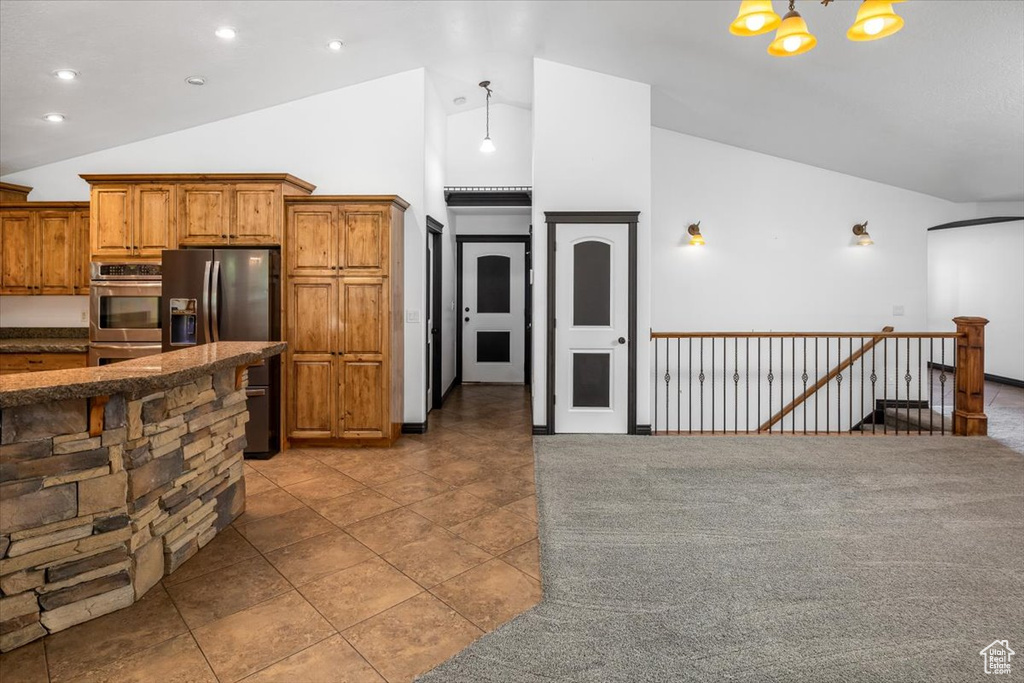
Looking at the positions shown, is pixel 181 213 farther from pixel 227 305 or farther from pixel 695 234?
pixel 695 234

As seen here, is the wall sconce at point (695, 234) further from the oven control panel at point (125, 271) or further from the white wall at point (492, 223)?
the oven control panel at point (125, 271)

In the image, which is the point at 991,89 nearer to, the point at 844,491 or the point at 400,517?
the point at 844,491

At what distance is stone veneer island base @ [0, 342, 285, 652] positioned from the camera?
6.75 ft

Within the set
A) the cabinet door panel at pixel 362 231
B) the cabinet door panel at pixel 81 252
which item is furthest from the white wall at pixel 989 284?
the cabinet door panel at pixel 81 252

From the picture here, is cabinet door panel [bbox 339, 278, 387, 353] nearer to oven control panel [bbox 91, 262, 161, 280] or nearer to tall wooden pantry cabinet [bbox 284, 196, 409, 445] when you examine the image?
tall wooden pantry cabinet [bbox 284, 196, 409, 445]

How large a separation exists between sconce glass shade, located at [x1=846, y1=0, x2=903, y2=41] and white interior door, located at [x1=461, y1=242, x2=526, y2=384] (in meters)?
5.79

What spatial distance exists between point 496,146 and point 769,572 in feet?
19.7

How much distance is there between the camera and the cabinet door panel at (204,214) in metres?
4.66

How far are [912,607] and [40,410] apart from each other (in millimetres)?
3621

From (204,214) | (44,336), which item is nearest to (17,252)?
(44,336)

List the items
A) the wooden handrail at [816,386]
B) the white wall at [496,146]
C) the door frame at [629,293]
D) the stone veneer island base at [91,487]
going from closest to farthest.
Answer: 1. the stone veneer island base at [91,487]
2. the door frame at [629,293]
3. the wooden handrail at [816,386]
4. the white wall at [496,146]

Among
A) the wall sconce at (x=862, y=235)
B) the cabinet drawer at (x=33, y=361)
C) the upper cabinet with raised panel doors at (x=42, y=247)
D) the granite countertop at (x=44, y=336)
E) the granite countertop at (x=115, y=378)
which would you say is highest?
the wall sconce at (x=862, y=235)

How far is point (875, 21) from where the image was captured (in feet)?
7.99

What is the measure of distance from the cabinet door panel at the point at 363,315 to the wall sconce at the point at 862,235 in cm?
557
